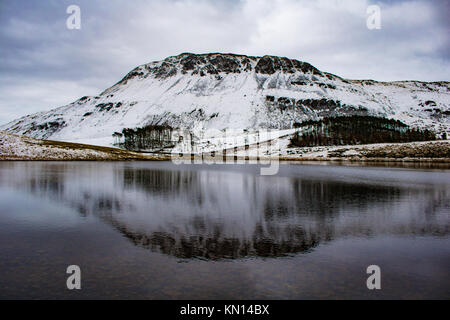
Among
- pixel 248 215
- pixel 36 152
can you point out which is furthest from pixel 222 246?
pixel 36 152

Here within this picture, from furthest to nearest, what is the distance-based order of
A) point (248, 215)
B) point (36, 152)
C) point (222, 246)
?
point (36, 152) → point (248, 215) → point (222, 246)

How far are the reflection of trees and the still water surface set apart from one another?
86 millimetres

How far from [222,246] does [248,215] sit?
764 cm

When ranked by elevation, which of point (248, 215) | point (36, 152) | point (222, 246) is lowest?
point (222, 246)

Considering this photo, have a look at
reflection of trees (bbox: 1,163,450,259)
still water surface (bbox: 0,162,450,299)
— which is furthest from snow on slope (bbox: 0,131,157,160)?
still water surface (bbox: 0,162,450,299)

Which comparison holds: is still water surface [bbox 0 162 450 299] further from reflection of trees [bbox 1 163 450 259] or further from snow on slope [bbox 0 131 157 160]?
snow on slope [bbox 0 131 157 160]

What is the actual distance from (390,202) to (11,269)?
28.7 metres

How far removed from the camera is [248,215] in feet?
77.8

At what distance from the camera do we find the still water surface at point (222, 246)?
11570 mm

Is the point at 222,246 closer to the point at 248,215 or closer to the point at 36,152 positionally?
the point at 248,215

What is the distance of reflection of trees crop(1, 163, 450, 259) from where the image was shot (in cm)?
1692

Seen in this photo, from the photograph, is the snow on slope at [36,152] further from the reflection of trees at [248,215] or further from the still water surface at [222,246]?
the still water surface at [222,246]
